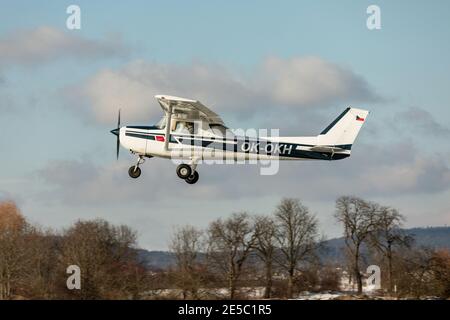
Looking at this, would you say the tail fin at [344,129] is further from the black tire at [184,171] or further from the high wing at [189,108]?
the black tire at [184,171]

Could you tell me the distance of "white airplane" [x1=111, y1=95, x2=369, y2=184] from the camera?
83.1 feet

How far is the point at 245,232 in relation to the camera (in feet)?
126

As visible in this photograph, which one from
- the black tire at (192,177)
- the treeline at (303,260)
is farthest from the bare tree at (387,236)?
the black tire at (192,177)

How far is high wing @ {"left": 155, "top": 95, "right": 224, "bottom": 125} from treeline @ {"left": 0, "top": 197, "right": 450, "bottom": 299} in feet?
24.2

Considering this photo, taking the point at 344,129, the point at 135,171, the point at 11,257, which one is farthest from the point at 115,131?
the point at 11,257

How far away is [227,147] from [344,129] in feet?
13.0

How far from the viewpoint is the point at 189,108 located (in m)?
25.2

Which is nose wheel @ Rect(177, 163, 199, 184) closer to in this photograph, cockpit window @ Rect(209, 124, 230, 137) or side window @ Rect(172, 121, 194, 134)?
side window @ Rect(172, 121, 194, 134)

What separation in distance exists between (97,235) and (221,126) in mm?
15089

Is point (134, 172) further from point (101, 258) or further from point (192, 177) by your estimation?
point (101, 258)

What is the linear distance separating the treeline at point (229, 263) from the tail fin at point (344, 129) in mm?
8412

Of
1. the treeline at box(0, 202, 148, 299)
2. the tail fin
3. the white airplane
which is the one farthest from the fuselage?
the treeline at box(0, 202, 148, 299)
